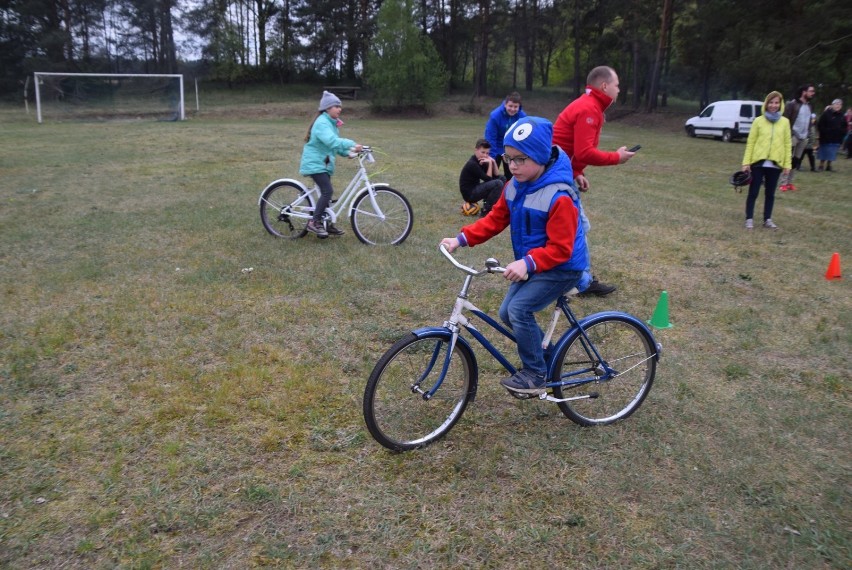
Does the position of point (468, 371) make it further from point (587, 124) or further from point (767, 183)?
point (767, 183)

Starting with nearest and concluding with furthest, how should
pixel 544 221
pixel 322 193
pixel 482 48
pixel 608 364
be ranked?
pixel 544 221, pixel 608 364, pixel 322 193, pixel 482 48

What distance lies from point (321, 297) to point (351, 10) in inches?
1802

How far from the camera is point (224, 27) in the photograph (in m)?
46.2

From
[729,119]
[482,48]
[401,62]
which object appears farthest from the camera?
[482,48]

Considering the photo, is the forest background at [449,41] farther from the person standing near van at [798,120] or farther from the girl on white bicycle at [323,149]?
the girl on white bicycle at [323,149]

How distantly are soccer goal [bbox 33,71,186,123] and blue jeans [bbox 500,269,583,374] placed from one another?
95.4 ft

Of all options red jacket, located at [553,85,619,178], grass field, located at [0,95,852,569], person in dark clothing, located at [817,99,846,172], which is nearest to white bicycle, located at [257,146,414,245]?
grass field, located at [0,95,852,569]

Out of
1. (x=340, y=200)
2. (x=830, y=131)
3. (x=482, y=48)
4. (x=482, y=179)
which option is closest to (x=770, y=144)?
(x=482, y=179)

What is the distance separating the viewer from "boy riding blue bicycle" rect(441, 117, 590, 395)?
3363mm

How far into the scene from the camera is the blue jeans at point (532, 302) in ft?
11.7

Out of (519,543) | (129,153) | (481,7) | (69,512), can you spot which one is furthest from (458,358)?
(481,7)

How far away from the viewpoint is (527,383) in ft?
12.3

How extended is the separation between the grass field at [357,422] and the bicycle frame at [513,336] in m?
→ 0.33

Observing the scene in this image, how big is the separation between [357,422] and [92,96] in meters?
28.9
